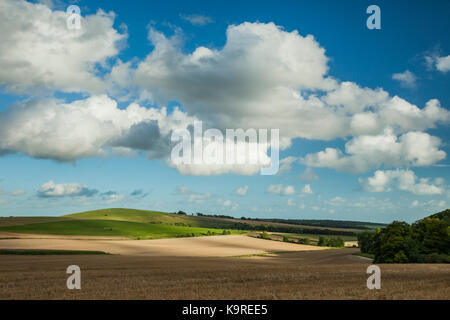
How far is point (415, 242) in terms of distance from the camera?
63.3 meters

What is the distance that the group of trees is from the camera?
62.1 metres

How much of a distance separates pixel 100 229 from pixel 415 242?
88.0 meters

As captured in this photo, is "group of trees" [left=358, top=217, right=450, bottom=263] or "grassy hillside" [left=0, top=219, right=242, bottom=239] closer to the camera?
"group of trees" [left=358, top=217, right=450, bottom=263]

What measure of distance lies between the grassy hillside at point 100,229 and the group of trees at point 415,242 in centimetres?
6642

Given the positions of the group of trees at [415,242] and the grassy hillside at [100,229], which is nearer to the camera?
the group of trees at [415,242]

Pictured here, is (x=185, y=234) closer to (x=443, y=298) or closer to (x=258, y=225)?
(x=258, y=225)

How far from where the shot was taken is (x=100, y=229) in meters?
115

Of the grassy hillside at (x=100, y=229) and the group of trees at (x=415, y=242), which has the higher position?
the group of trees at (x=415, y=242)

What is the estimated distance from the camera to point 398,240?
6456 centimetres

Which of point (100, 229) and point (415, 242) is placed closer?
point (415, 242)

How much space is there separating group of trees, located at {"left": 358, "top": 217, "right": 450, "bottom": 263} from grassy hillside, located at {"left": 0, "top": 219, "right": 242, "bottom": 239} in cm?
6642

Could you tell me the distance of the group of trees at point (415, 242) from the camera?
62.1 meters

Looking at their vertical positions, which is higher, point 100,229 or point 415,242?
point 415,242
